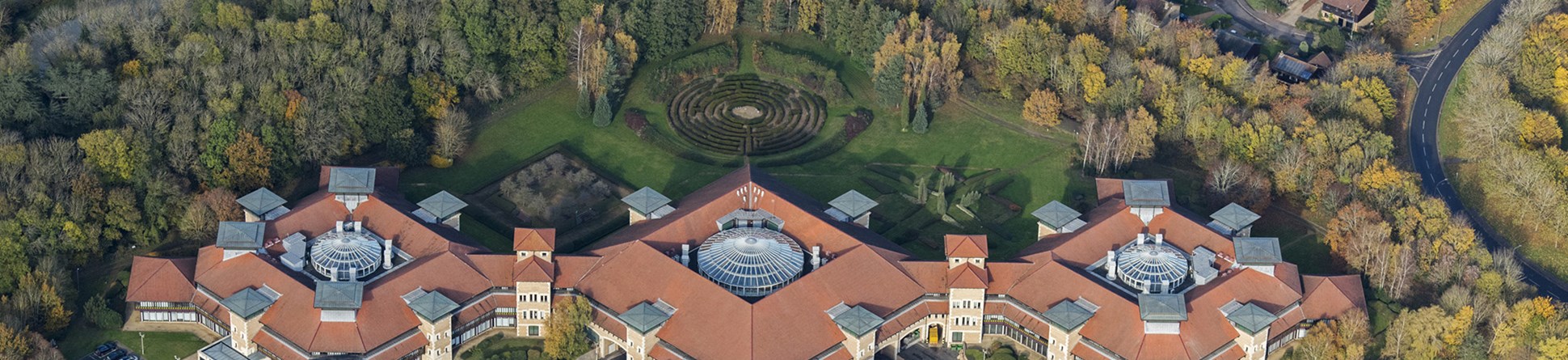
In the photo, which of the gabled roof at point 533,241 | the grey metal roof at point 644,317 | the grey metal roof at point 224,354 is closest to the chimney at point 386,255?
the gabled roof at point 533,241

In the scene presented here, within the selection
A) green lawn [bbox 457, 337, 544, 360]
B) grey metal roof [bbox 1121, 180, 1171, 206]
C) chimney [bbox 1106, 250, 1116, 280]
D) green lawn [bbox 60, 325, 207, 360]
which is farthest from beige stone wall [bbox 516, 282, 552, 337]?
grey metal roof [bbox 1121, 180, 1171, 206]

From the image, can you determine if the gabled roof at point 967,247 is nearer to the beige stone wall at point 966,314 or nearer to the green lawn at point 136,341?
the beige stone wall at point 966,314

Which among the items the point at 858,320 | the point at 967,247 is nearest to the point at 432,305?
the point at 858,320

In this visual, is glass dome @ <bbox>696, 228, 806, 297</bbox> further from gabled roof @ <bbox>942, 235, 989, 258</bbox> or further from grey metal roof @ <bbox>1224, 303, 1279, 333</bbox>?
grey metal roof @ <bbox>1224, 303, 1279, 333</bbox>

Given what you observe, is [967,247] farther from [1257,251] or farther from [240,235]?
[240,235]

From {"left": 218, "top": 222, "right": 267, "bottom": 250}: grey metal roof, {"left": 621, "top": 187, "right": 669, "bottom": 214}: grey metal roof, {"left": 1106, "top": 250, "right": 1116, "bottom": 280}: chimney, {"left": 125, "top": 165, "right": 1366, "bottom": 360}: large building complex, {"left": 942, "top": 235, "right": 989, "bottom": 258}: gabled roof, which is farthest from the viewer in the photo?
{"left": 621, "top": 187, "right": 669, "bottom": 214}: grey metal roof
